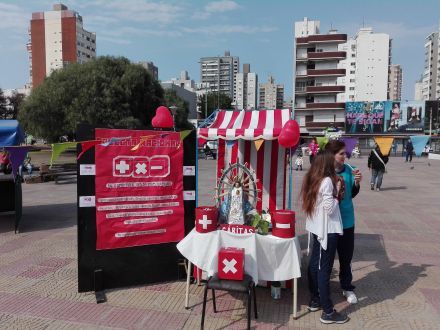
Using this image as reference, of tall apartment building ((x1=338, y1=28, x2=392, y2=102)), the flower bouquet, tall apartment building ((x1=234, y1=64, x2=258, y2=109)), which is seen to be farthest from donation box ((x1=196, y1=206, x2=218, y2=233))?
tall apartment building ((x1=234, y1=64, x2=258, y2=109))

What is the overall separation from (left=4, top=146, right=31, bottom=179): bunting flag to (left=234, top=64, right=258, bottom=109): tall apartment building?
14859 cm

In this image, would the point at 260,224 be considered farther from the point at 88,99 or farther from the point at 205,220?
the point at 88,99

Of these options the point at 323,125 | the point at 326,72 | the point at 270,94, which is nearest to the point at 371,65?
the point at 326,72

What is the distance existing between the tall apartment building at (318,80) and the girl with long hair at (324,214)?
61627 mm

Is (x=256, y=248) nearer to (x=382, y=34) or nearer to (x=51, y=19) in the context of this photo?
(x=382, y=34)

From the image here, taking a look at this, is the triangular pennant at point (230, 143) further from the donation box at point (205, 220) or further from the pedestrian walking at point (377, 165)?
the pedestrian walking at point (377, 165)

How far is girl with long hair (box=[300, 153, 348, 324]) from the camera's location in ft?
12.2

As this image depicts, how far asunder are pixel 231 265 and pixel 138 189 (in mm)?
1643

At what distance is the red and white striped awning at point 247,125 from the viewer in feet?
14.7

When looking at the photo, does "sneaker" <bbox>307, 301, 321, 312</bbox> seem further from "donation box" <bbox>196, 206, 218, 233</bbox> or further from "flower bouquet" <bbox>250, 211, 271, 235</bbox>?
"donation box" <bbox>196, 206, 218, 233</bbox>

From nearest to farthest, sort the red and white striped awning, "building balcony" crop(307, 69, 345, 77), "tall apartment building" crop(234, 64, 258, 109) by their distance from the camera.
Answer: the red and white striped awning, "building balcony" crop(307, 69, 345, 77), "tall apartment building" crop(234, 64, 258, 109)

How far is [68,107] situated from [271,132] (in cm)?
3221

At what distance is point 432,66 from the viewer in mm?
118500

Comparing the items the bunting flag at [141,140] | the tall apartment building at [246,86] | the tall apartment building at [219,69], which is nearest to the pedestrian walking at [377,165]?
the bunting flag at [141,140]
